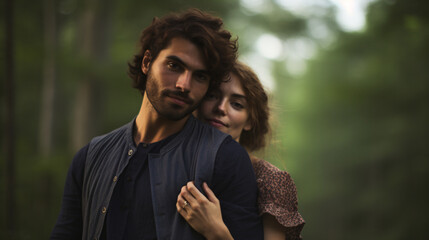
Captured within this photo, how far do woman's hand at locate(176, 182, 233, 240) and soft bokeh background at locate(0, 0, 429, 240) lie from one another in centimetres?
148

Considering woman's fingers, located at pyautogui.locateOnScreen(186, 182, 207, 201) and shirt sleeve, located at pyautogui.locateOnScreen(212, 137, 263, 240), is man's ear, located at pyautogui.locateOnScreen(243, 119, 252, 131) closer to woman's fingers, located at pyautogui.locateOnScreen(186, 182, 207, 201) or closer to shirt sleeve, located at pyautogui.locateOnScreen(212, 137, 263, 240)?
shirt sleeve, located at pyautogui.locateOnScreen(212, 137, 263, 240)

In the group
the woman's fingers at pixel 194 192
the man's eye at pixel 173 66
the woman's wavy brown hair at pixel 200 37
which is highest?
the woman's wavy brown hair at pixel 200 37

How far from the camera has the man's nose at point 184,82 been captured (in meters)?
2.56

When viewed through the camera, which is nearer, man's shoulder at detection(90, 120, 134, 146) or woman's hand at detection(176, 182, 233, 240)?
woman's hand at detection(176, 182, 233, 240)

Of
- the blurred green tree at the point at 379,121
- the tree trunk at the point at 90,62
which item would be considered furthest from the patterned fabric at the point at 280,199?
the tree trunk at the point at 90,62

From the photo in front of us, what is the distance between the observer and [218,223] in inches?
92.9

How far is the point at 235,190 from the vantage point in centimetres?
249

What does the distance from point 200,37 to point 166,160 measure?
33.7 inches

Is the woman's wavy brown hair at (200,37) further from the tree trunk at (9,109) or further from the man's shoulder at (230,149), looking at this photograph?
the tree trunk at (9,109)

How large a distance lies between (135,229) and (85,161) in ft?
2.25

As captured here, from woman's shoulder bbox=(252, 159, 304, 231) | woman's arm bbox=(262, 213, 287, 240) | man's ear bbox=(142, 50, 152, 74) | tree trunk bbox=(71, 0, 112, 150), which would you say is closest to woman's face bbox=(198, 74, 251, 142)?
woman's shoulder bbox=(252, 159, 304, 231)

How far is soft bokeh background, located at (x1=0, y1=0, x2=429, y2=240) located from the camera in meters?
8.61

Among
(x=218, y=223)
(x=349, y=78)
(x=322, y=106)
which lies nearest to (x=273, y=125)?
(x=218, y=223)

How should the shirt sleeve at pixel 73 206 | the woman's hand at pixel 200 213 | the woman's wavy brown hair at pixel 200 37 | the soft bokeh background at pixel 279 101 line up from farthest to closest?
the soft bokeh background at pixel 279 101
the shirt sleeve at pixel 73 206
the woman's wavy brown hair at pixel 200 37
the woman's hand at pixel 200 213
